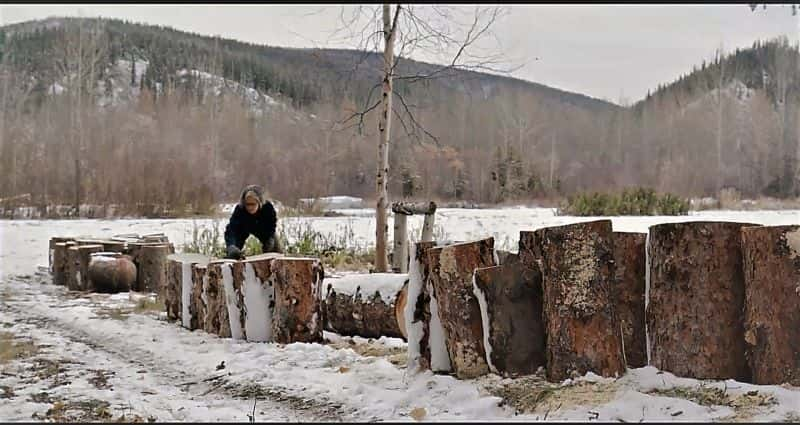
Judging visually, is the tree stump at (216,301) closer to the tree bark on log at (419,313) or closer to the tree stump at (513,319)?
the tree bark on log at (419,313)

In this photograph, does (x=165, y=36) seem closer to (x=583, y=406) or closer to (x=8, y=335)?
(x=8, y=335)

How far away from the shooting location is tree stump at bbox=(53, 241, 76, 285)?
365 inches

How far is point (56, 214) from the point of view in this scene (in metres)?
18.5

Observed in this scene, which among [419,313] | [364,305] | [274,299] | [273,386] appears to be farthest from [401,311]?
[273,386]

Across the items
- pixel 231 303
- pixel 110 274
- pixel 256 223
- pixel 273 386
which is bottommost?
pixel 273 386

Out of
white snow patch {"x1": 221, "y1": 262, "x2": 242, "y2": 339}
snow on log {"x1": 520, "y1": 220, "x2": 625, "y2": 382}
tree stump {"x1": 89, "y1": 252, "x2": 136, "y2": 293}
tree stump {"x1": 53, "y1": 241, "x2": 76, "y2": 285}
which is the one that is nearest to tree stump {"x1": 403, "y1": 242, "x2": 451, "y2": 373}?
snow on log {"x1": 520, "y1": 220, "x2": 625, "y2": 382}

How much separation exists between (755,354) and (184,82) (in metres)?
41.6

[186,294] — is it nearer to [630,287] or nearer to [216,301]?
[216,301]

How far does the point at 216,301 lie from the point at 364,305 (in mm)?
1238

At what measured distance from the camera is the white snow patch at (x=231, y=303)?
5.42 meters

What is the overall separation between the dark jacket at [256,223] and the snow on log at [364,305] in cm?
185

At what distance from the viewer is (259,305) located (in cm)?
527

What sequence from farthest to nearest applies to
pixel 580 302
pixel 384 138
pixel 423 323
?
pixel 384 138 → pixel 423 323 → pixel 580 302

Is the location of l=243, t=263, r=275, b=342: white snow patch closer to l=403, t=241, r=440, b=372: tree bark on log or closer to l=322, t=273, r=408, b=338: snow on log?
l=322, t=273, r=408, b=338: snow on log
